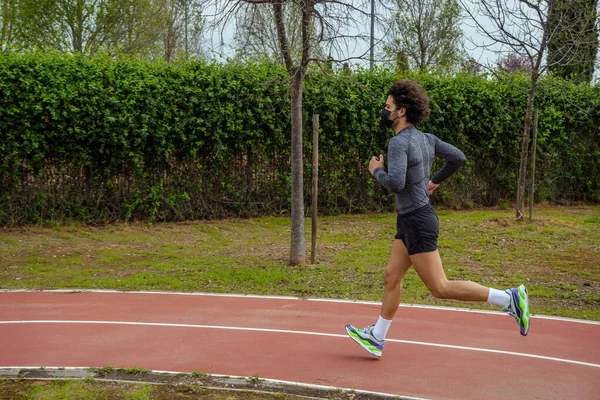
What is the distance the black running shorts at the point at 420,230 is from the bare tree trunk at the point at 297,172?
16.6 ft

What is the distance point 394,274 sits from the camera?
5.86 metres

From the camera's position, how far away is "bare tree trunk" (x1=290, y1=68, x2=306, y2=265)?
10.6 m

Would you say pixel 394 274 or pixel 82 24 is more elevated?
pixel 82 24

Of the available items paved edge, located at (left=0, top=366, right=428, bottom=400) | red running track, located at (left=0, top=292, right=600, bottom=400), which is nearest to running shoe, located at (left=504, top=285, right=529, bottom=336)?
red running track, located at (left=0, top=292, right=600, bottom=400)

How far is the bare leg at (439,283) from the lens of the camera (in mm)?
5586

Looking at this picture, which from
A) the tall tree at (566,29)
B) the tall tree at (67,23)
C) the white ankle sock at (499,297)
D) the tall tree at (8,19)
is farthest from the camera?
the tall tree at (8,19)

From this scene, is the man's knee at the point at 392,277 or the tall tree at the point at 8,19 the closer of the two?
the man's knee at the point at 392,277

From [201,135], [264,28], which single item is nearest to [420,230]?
[264,28]

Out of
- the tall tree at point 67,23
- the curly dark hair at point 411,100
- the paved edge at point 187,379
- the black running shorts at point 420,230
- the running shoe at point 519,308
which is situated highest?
the tall tree at point 67,23

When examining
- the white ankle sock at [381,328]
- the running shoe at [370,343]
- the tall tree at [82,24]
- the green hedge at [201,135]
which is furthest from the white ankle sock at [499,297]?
the tall tree at [82,24]

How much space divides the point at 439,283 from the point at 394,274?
0.41m

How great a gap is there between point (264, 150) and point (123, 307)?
279 inches

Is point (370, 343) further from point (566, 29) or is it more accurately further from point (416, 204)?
point (566, 29)

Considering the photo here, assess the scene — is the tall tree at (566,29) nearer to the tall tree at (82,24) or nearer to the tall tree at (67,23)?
the tall tree at (82,24)
